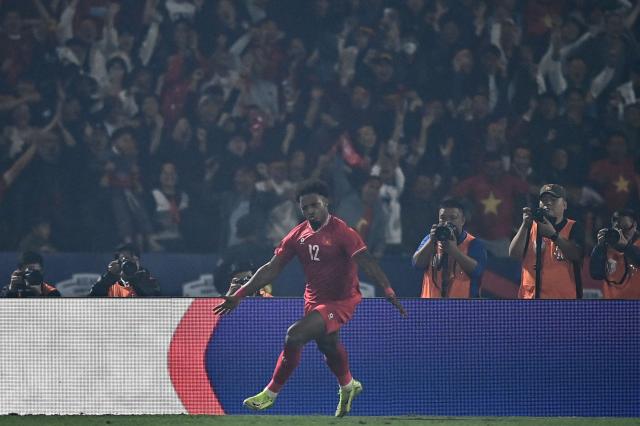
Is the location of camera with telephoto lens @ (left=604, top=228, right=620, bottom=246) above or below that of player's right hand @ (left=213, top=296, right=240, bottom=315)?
above

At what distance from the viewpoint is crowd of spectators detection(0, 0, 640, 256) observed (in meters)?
14.3

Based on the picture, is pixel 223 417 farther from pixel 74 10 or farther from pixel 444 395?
pixel 74 10

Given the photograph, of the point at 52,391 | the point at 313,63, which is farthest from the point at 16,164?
the point at 52,391

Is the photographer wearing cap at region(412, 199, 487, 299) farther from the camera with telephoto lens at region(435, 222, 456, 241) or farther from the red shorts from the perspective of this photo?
the red shorts

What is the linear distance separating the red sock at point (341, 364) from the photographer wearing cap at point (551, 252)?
181 cm

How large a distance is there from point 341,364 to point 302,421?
21.1 inches

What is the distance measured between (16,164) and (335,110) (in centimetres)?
387

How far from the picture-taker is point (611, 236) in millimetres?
10484

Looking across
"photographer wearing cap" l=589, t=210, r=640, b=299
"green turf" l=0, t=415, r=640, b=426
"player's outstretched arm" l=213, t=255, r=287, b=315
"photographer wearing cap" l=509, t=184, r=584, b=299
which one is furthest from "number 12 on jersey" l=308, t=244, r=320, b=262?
"photographer wearing cap" l=589, t=210, r=640, b=299

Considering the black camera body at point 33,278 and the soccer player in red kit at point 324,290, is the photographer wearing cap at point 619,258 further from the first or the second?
the black camera body at point 33,278

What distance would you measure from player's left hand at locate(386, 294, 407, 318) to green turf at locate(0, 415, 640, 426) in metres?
0.79

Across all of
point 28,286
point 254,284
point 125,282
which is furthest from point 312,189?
point 28,286

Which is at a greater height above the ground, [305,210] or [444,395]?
[305,210]

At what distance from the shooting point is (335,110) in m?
15.0
